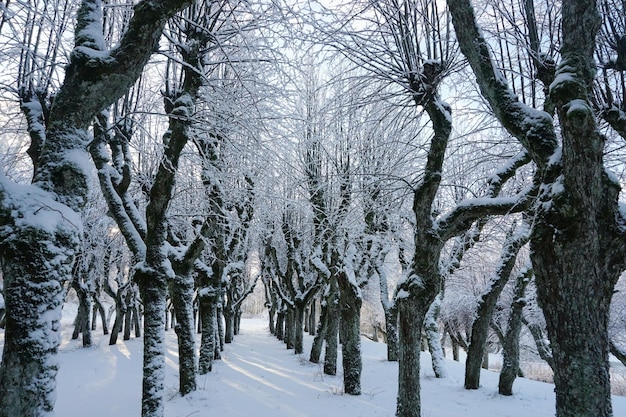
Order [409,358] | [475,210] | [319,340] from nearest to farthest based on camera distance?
1. [475,210]
2. [409,358]
3. [319,340]

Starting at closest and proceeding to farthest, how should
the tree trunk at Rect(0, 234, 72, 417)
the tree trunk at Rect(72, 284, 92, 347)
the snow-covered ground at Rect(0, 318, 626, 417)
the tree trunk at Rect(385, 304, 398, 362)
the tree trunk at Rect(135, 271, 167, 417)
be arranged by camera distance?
the tree trunk at Rect(0, 234, 72, 417) < the tree trunk at Rect(135, 271, 167, 417) < the snow-covered ground at Rect(0, 318, 626, 417) < the tree trunk at Rect(385, 304, 398, 362) < the tree trunk at Rect(72, 284, 92, 347)

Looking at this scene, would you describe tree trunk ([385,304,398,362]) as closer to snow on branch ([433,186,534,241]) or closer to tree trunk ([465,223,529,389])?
tree trunk ([465,223,529,389])

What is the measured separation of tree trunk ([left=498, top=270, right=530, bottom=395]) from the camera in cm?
1007

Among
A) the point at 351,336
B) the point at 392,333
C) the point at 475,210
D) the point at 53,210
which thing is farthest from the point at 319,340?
the point at 53,210

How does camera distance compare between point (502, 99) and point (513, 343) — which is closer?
point (502, 99)

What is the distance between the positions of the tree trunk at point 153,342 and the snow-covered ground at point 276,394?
151 centimetres

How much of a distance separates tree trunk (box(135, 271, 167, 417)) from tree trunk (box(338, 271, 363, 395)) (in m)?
4.84

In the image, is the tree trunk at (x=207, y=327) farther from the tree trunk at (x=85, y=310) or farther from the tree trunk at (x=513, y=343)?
the tree trunk at (x=85, y=310)

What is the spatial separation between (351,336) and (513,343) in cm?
426

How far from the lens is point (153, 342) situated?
595cm

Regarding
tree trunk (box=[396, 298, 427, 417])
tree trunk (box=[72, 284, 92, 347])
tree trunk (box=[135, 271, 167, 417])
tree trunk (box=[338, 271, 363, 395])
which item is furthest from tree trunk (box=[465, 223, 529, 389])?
tree trunk (box=[72, 284, 92, 347])

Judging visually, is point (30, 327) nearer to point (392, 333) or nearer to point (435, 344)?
point (435, 344)

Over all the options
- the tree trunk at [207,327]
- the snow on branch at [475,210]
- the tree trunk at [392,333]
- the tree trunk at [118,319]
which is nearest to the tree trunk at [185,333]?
the tree trunk at [207,327]

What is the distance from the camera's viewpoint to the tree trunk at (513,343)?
10.1 metres
